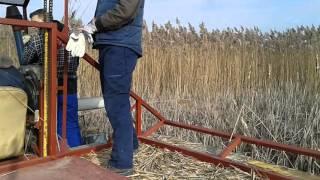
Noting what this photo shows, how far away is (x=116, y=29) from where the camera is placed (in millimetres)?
2311

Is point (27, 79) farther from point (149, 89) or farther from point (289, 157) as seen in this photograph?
point (149, 89)

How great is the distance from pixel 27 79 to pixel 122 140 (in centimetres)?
64

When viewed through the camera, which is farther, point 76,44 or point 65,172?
point 76,44

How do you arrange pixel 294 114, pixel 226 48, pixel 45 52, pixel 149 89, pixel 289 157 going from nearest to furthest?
pixel 45 52 → pixel 289 157 → pixel 294 114 → pixel 149 89 → pixel 226 48

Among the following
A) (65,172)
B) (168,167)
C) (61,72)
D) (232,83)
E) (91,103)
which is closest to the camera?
(65,172)

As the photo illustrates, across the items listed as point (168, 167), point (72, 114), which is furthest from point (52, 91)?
point (72, 114)

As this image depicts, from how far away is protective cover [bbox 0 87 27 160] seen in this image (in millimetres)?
2088

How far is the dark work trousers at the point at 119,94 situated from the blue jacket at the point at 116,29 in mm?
32

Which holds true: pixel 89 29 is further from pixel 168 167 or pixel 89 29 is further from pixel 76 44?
pixel 168 167

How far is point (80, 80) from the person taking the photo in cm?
518

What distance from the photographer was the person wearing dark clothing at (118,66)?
2.28 metres

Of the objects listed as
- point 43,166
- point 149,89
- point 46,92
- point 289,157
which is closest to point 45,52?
point 46,92

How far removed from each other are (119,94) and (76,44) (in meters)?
0.34

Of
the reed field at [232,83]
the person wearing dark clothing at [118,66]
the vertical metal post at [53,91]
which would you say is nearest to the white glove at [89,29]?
the person wearing dark clothing at [118,66]
